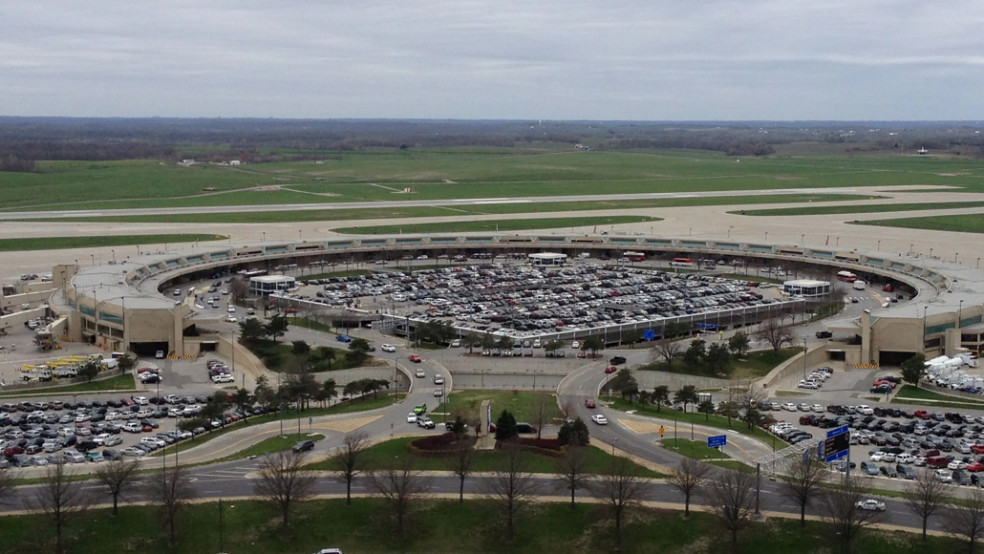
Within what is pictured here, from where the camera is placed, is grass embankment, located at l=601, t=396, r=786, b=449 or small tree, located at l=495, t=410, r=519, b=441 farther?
grass embankment, located at l=601, t=396, r=786, b=449

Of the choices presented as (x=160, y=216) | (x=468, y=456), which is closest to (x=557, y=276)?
(x=468, y=456)

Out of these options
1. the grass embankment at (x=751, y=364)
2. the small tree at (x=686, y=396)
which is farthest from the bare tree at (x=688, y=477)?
the grass embankment at (x=751, y=364)

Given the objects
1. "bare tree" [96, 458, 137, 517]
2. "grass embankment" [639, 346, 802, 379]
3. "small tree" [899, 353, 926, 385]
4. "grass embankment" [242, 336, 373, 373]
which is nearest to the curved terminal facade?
"grass embankment" [639, 346, 802, 379]

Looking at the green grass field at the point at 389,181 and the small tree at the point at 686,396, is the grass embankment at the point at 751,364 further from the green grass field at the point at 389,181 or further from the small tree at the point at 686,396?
the green grass field at the point at 389,181

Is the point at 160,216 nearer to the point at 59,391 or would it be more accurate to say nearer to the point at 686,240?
the point at 686,240

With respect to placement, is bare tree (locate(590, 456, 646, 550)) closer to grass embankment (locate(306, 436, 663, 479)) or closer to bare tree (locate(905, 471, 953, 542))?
grass embankment (locate(306, 436, 663, 479))

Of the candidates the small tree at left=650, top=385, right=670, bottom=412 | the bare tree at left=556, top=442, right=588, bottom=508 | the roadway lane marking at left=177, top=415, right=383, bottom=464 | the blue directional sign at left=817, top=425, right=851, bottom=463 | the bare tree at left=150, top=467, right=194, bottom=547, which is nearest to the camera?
the bare tree at left=150, top=467, right=194, bottom=547
